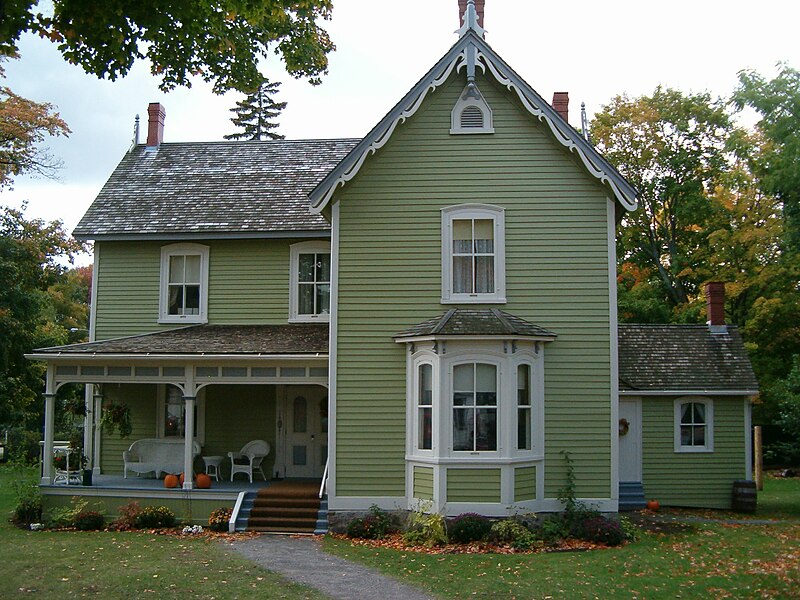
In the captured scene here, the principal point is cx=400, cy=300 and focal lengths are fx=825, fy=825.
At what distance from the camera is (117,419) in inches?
757

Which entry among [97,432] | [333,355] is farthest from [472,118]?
[97,432]

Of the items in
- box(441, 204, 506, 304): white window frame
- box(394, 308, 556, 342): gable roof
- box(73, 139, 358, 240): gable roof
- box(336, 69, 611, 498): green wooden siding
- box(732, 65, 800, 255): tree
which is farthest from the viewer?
box(732, 65, 800, 255): tree

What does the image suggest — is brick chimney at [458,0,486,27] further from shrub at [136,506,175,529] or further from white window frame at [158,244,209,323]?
shrub at [136,506,175,529]

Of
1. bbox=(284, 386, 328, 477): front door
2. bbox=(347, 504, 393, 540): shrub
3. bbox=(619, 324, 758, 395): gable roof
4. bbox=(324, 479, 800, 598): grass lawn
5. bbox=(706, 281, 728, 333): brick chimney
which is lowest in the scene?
bbox=(324, 479, 800, 598): grass lawn

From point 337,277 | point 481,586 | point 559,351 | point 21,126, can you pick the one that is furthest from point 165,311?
point 21,126

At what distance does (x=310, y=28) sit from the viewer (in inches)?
593

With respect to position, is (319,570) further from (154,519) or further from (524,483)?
(154,519)

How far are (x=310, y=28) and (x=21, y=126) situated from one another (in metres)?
18.2

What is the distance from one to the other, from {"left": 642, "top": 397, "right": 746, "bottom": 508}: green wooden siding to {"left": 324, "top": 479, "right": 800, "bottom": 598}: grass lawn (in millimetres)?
4424

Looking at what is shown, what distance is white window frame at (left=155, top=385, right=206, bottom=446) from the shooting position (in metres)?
19.8

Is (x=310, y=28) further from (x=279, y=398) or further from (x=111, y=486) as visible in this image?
(x=111, y=486)

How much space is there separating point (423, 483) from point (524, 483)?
6.24 ft

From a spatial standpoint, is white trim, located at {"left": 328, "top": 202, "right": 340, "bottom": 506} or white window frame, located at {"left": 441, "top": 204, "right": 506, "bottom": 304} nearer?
white trim, located at {"left": 328, "top": 202, "right": 340, "bottom": 506}

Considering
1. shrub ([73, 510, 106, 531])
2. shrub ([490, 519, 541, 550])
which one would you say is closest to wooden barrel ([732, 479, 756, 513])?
shrub ([490, 519, 541, 550])
